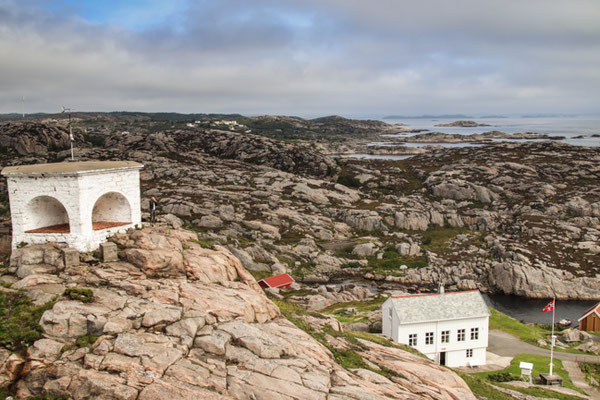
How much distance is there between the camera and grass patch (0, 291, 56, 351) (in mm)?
14137

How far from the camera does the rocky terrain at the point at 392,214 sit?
212 ft

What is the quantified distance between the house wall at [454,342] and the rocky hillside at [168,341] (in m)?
14.1

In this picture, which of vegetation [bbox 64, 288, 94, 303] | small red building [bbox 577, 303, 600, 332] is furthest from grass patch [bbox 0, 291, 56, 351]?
small red building [bbox 577, 303, 600, 332]

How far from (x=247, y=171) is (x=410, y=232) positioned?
51097 mm

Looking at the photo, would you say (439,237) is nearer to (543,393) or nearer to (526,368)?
(526,368)

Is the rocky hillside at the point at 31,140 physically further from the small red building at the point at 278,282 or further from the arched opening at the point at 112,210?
the arched opening at the point at 112,210

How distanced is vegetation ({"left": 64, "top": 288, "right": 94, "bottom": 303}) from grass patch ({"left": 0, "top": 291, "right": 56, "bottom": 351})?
632 mm

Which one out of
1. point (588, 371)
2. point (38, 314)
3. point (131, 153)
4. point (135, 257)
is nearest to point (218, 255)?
point (135, 257)

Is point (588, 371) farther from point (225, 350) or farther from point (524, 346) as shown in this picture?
point (225, 350)

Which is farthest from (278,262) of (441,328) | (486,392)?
(486,392)

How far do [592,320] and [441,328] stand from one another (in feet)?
70.0

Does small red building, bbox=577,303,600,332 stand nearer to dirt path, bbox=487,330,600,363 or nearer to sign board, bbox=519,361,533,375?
dirt path, bbox=487,330,600,363

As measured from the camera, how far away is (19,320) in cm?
1487

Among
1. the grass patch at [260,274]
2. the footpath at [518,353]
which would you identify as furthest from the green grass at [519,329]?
the grass patch at [260,274]
